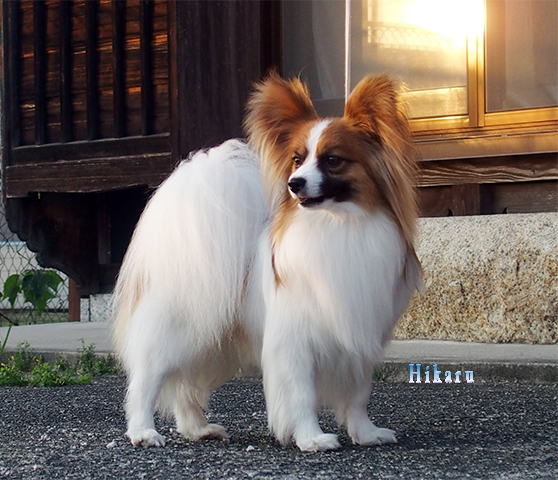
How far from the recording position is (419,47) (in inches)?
291

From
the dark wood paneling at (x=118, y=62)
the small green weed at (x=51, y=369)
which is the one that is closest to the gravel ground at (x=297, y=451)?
the small green weed at (x=51, y=369)

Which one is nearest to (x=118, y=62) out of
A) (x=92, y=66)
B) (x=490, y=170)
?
(x=92, y=66)

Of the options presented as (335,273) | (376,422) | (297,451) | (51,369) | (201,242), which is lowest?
(51,369)

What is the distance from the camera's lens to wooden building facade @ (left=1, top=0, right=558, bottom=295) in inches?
274

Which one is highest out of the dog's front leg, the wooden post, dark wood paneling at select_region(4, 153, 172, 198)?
dark wood paneling at select_region(4, 153, 172, 198)

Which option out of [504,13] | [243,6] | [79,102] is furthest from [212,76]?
[504,13]

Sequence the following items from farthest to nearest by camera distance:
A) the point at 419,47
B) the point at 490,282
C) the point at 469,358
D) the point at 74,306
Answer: the point at 74,306 → the point at 419,47 → the point at 490,282 → the point at 469,358

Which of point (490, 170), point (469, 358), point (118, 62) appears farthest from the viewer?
point (118, 62)

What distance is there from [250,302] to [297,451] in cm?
65

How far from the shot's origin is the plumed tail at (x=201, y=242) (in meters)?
3.87

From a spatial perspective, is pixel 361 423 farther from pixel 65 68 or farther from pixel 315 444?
pixel 65 68

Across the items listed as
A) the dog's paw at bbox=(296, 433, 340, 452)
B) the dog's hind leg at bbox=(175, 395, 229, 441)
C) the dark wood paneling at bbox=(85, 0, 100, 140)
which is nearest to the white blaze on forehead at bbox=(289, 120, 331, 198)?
the dog's paw at bbox=(296, 433, 340, 452)

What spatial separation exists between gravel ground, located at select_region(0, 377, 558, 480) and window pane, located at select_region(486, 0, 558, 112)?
2.63 m

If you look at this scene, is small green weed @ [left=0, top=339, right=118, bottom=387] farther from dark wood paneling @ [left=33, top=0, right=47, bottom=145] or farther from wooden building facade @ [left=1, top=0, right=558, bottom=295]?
dark wood paneling @ [left=33, top=0, right=47, bottom=145]
